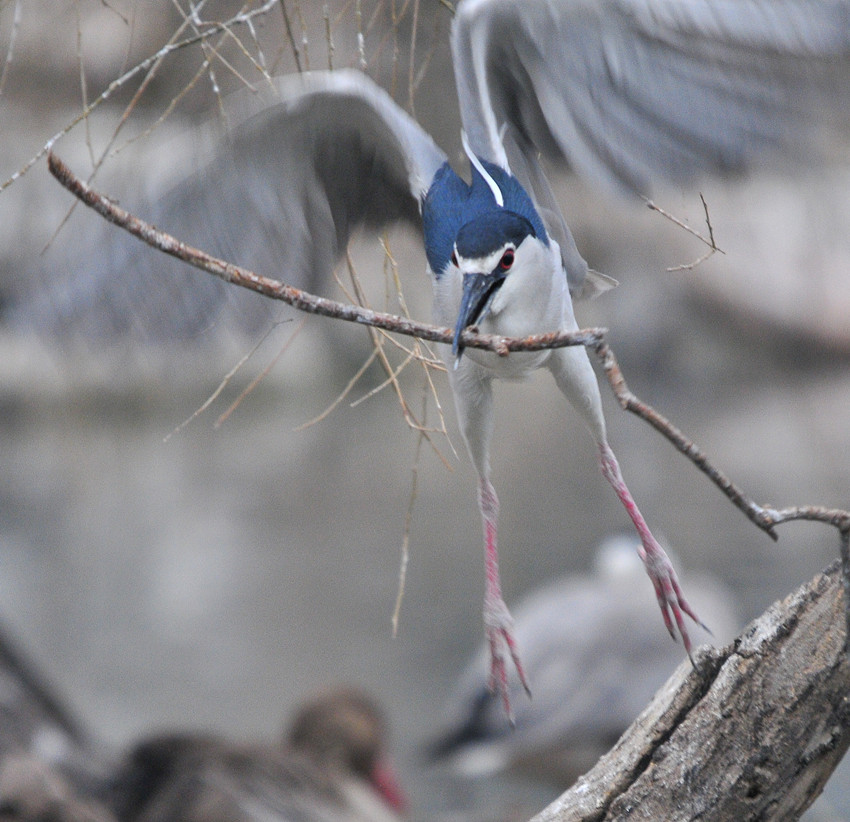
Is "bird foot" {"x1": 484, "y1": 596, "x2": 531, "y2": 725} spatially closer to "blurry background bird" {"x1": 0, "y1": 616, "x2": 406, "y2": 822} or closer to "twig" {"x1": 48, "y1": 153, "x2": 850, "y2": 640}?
"twig" {"x1": 48, "y1": 153, "x2": 850, "y2": 640}

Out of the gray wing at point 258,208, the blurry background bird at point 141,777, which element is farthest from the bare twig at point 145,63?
the blurry background bird at point 141,777

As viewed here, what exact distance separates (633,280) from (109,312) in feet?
11.4

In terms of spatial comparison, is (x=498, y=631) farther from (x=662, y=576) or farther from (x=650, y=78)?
(x=650, y=78)

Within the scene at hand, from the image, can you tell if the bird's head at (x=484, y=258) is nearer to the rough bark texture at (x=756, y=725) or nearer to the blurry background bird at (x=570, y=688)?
the rough bark texture at (x=756, y=725)

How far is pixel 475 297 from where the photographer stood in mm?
622

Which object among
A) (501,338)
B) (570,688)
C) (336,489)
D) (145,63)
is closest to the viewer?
(501,338)

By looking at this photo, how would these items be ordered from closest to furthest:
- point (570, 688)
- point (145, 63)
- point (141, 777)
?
point (145, 63) < point (141, 777) < point (570, 688)

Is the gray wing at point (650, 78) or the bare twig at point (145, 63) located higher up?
the bare twig at point (145, 63)

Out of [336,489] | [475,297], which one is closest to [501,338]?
[475,297]

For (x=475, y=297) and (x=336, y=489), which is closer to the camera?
(x=475, y=297)

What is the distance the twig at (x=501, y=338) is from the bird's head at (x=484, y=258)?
2 centimetres

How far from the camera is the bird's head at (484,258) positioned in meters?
0.62

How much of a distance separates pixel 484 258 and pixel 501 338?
2.1 inches

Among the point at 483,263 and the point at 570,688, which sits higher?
the point at 483,263
